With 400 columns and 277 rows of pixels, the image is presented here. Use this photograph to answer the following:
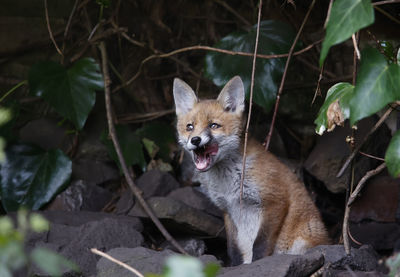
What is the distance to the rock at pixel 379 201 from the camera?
17.6 ft

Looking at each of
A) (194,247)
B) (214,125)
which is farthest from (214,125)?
(194,247)

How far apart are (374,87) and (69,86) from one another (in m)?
3.72

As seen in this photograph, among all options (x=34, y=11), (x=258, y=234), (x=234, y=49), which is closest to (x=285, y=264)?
(x=258, y=234)

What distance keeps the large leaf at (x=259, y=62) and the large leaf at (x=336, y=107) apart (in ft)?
5.25

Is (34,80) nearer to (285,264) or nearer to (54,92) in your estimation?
(54,92)

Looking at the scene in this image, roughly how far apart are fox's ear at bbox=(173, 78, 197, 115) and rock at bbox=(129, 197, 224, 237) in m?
0.98

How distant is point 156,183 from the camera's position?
583cm

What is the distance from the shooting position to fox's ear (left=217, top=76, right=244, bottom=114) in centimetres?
464

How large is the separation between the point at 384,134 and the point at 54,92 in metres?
3.78

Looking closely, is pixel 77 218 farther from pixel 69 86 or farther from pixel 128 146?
pixel 69 86

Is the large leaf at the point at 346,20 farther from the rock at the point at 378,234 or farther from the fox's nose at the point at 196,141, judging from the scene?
the rock at the point at 378,234

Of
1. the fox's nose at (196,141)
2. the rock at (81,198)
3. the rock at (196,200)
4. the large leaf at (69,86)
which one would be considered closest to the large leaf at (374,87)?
the fox's nose at (196,141)

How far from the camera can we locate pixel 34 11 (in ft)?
21.1

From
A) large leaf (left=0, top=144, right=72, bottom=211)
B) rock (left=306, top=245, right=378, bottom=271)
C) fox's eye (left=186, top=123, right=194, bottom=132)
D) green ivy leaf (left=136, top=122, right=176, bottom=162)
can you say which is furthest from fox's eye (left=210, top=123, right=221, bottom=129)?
large leaf (left=0, top=144, right=72, bottom=211)
